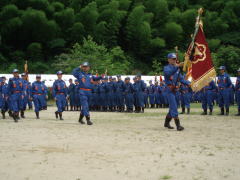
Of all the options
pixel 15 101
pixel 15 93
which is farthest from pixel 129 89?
pixel 15 101

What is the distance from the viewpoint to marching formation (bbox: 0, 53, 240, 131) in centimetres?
1379

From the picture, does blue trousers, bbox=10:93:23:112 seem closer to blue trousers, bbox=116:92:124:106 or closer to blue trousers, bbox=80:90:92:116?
blue trousers, bbox=80:90:92:116

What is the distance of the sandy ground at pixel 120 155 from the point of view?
699cm

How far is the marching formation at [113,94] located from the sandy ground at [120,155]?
2008 millimetres

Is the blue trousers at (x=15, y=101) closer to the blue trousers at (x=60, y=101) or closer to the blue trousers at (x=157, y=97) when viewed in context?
the blue trousers at (x=60, y=101)

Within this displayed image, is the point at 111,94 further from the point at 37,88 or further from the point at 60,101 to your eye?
the point at 60,101

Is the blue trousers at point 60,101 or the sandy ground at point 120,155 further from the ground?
the blue trousers at point 60,101

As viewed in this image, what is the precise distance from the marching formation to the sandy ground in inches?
79.1

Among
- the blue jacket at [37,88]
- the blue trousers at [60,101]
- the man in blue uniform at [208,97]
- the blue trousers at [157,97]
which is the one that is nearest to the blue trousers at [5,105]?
the blue jacket at [37,88]

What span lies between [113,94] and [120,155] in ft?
61.2

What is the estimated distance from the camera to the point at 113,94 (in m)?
27.3

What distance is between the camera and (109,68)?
49.0 m

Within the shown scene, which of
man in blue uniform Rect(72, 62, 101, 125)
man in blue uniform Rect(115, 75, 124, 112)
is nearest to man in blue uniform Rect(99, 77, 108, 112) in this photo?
man in blue uniform Rect(115, 75, 124, 112)

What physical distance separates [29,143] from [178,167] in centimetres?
430
